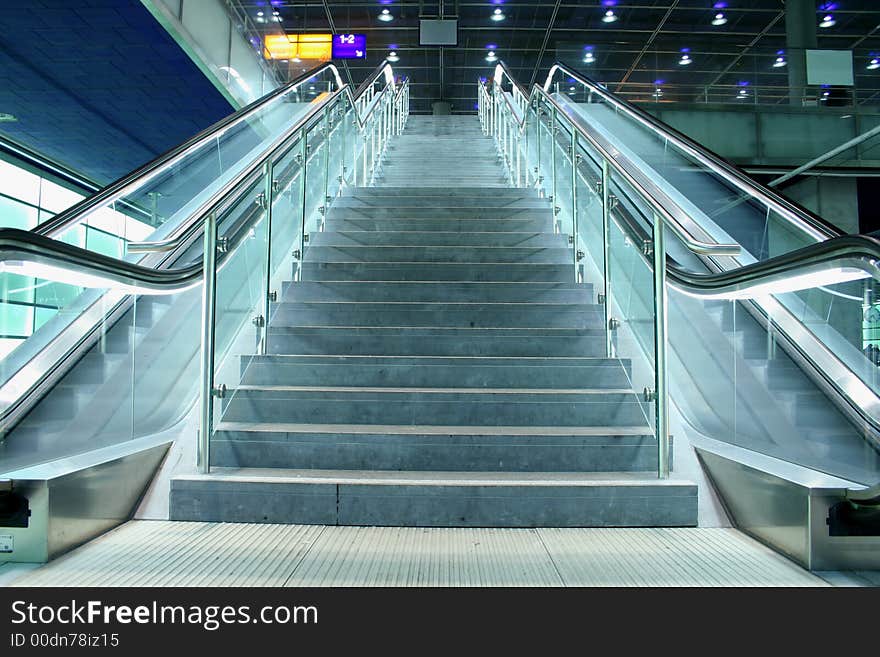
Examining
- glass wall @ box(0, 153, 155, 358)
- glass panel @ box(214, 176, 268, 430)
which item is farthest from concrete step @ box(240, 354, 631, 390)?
glass wall @ box(0, 153, 155, 358)

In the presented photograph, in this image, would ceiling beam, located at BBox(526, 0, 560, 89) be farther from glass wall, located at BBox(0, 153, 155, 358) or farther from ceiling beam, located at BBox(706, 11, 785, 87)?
glass wall, located at BBox(0, 153, 155, 358)

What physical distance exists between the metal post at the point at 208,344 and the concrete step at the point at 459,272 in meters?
1.47

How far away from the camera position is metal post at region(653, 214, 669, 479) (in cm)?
238

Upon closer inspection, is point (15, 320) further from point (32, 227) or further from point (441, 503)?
point (32, 227)

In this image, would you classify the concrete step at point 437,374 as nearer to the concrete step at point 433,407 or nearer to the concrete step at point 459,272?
the concrete step at point 433,407

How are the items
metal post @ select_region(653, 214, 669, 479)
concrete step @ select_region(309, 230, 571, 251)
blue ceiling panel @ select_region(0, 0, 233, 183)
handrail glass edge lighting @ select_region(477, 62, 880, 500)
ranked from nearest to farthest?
handrail glass edge lighting @ select_region(477, 62, 880, 500) → metal post @ select_region(653, 214, 669, 479) → concrete step @ select_region(309, 230, 571, 251) → blue ceiling panel @ select_region(0, 0, 233, 183)

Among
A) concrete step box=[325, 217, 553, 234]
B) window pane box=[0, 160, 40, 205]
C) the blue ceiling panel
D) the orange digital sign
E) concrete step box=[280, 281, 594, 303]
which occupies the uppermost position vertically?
the orange digital sign

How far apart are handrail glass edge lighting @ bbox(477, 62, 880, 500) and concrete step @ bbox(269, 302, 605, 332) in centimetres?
24

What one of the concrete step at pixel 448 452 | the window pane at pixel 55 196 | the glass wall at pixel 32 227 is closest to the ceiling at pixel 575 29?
the window pane at pixel 55 196

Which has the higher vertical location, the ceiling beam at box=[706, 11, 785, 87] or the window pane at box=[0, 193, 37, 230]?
the ceiling beam at box=[706, 11, 785, 87]

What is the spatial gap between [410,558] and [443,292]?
2.09 m

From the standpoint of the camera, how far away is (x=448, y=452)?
8.11 feet

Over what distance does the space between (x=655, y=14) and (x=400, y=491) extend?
18736 millimetres
